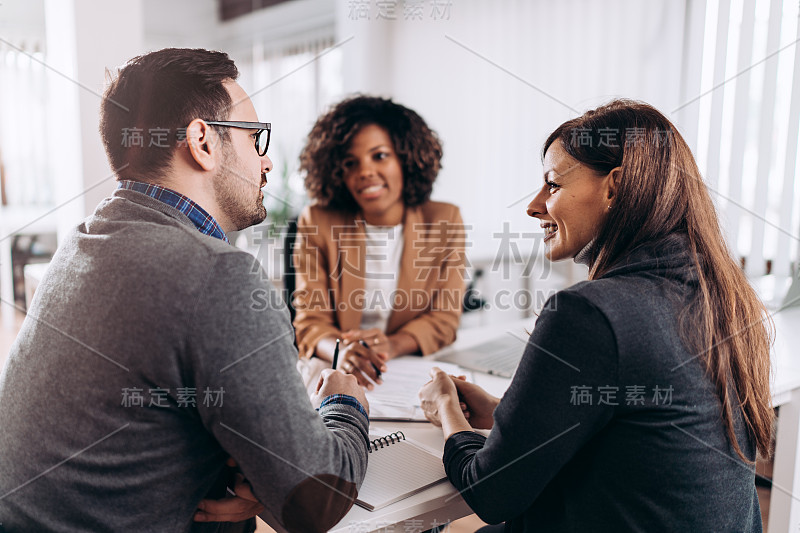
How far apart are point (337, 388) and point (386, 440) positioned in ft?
0.48

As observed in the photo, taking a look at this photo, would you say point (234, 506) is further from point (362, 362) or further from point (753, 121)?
point (753, 121)

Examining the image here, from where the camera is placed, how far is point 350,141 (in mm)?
1948

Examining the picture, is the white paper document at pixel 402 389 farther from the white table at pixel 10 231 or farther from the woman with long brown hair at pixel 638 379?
the white table at pixel 10 231

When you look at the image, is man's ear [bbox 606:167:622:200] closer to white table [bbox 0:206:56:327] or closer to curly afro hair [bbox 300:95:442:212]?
curly afro hair [bbox 300:95:442:212]

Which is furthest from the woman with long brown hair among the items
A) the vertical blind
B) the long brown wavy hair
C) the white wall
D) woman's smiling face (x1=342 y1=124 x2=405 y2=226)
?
the white wall

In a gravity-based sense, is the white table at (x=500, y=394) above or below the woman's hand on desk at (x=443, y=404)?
below

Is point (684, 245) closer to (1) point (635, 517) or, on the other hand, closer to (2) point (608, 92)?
(1) point (635, 517)

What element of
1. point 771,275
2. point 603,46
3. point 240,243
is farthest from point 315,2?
point 771,275

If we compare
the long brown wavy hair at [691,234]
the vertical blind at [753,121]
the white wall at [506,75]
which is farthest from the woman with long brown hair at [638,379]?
the white wall at [506,75]

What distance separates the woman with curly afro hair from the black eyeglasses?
2.57 feet

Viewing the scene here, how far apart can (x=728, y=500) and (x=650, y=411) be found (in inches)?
8.1

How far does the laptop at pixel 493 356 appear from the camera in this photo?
1.51 metres

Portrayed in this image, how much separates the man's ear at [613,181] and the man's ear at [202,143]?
628mm

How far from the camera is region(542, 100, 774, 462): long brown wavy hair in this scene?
2.83 feet
